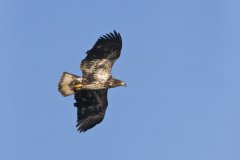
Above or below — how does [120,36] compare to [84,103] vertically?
above

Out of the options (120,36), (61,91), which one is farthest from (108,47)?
(61,91)

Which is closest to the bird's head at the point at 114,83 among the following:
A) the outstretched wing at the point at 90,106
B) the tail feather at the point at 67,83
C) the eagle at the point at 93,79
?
the eagle at the point at 93,79

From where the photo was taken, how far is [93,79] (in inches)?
1061

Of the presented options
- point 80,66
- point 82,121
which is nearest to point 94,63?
point 80,66

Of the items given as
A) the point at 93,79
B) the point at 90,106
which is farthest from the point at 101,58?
the point at 90,106

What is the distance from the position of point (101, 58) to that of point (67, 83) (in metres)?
1.50

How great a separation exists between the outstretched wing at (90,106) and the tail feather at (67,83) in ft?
2.37

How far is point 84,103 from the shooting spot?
90.8 ft

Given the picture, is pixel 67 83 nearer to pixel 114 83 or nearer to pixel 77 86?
pixel 77 86

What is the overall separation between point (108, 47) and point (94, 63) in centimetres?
75

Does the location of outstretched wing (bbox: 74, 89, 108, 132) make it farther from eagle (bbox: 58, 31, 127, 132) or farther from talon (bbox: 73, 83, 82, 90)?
talon (bbox: 73, 83, 82, 90)

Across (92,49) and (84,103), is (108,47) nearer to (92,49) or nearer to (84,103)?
(92,49)

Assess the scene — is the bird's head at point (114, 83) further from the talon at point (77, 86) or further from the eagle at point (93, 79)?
the talon at point (77, 86)

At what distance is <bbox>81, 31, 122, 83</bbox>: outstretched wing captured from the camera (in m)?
26.8
